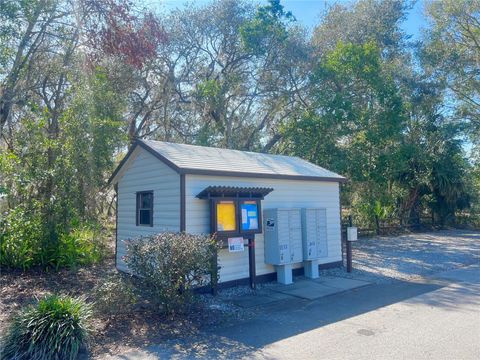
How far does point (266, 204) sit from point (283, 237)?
97cm

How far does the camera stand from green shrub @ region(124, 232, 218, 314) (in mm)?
6055

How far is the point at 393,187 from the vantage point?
22547 millimetres

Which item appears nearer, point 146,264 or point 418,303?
point 146,264

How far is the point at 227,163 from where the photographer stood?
375 inches

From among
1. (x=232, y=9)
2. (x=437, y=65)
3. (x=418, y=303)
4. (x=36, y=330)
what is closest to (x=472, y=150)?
(x=437, y=65)

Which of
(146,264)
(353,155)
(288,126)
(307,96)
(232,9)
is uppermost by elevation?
(232,9)

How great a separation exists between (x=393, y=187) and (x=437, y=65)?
292 inches

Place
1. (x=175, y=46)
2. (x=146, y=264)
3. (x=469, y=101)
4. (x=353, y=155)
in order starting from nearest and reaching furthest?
(x=146, y=264)
(x=353, y=155)
(x=175, y=46)
(x=469, y=101)

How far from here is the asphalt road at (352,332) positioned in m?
4.92

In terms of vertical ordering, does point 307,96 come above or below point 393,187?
above

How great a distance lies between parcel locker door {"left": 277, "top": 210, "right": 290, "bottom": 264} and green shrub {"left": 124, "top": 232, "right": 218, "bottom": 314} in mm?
3117

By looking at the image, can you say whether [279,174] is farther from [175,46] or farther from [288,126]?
[175,46]

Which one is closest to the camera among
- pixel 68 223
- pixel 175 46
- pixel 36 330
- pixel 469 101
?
pixel 36 330

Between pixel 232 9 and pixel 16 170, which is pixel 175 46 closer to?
pixel 232 9
